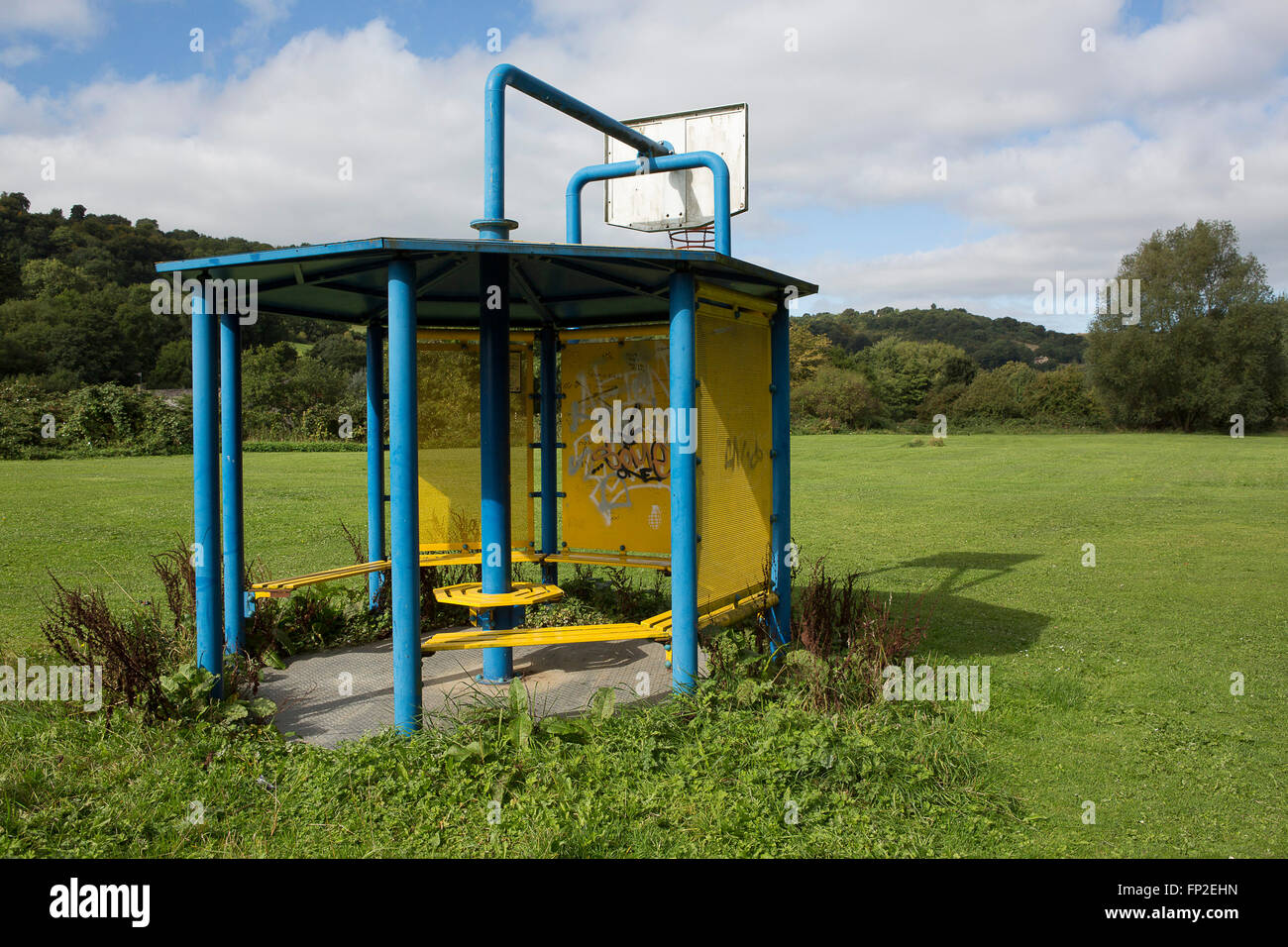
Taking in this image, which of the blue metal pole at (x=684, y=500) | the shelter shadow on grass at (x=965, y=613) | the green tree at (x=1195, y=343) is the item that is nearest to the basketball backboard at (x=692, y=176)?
the blue metal pole at (x=684, y=500)

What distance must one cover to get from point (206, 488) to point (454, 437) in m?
2.85

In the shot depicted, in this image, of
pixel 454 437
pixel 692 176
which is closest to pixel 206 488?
→ pixel 454 437

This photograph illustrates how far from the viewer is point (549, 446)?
8258 mm

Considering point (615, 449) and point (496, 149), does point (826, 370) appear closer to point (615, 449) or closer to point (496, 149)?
point (615, 449)

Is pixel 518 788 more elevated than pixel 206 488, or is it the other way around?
pixel 206 488

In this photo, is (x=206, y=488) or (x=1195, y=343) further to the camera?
(x=1195, y=343)

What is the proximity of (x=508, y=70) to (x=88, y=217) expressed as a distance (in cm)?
11060

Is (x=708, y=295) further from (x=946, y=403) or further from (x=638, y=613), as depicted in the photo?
(x=946, y=403)

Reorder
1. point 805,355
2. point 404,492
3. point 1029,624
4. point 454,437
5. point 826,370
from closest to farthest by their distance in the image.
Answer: point 404,492, point 454,437, point 1029,624, point 826,370, point 805,355

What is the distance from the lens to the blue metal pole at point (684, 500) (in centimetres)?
554

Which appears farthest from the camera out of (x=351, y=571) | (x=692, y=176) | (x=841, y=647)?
(x=692, y=176)

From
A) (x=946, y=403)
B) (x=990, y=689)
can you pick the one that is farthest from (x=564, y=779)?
(x=946, y=403)
